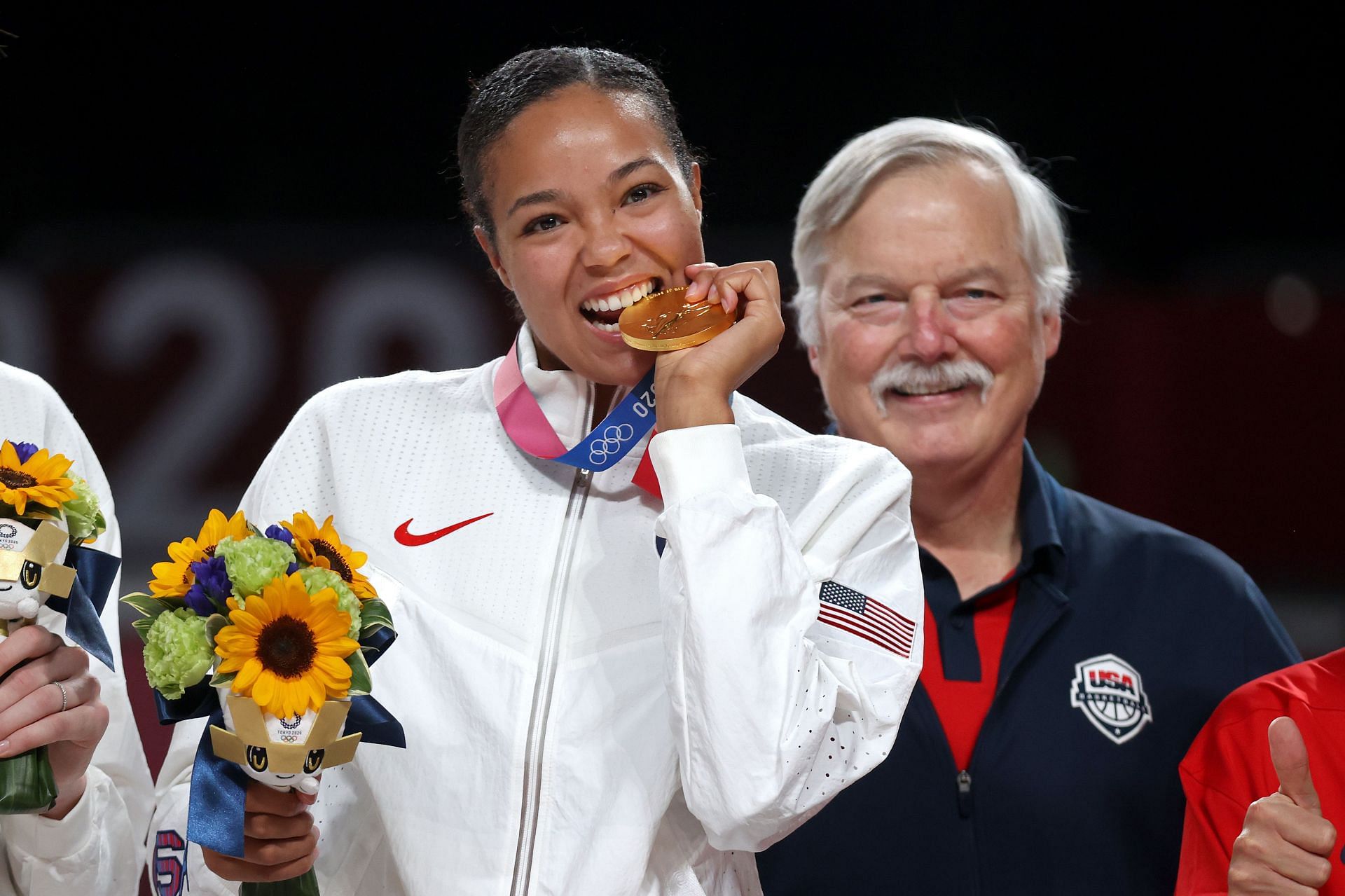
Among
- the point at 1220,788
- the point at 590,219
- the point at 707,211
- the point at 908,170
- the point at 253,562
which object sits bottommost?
the point at 1220,788

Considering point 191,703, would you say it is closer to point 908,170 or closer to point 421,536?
point 421,536

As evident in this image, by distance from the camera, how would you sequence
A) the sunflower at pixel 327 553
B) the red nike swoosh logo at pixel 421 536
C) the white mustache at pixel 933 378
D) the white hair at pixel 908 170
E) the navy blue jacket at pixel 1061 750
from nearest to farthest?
1. the sunflower at pixel 327 553
2. the red nike swoosh logo at pixel 421 536
3. the navy blue jacket at pixel 1061 750
4. the white mustache at pixel 933 378
5. the white hair at pixel 908 170

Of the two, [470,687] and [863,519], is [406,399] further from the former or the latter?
[863,519]

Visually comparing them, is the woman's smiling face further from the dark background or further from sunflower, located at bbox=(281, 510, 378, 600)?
the dark background

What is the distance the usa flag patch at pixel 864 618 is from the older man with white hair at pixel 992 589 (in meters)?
0.59

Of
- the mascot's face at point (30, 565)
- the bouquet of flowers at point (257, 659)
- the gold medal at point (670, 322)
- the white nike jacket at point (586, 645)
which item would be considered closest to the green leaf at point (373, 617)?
the bouquet of flowers at point (257, 659)

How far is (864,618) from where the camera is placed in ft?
6.33

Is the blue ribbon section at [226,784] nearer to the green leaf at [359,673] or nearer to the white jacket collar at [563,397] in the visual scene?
the green leaf at [359,673]

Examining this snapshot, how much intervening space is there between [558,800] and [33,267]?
270cm

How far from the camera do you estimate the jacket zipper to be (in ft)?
6.03

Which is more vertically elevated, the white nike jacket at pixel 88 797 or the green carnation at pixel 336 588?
the green carnation at pixel 336 588

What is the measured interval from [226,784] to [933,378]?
5.11ft

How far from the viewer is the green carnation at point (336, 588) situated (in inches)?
63.8

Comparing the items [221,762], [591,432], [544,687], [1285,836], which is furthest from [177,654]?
[1285,836]
